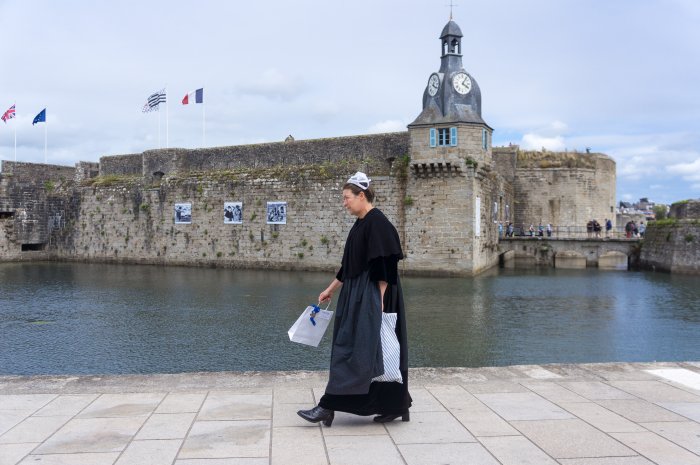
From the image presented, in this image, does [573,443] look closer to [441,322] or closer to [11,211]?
[441,322]

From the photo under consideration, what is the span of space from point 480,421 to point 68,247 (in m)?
37.1

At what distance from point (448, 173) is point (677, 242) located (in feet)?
37.5

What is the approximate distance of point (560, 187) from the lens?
3925cm

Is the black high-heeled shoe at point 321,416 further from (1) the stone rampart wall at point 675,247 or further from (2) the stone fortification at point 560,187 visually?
(2) the stone fortification at point 560,187

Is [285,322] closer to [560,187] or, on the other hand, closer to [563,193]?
[563,193]

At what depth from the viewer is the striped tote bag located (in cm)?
523

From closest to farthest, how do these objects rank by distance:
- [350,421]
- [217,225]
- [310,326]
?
[350,421] < [310,326] < [217,225]

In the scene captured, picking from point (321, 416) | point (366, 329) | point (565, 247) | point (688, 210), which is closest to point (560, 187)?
point (565, 247)

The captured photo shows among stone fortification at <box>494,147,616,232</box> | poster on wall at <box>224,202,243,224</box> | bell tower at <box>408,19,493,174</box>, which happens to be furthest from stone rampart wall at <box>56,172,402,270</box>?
stone fortification at <box>494,147,616,232</box>

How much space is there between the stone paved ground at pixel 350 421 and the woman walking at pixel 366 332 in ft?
0.53

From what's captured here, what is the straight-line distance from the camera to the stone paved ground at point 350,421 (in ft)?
14.6

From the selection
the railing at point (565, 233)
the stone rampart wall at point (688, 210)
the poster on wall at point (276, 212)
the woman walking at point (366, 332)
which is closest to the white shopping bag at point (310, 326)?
the woman walking at point (366, 332)

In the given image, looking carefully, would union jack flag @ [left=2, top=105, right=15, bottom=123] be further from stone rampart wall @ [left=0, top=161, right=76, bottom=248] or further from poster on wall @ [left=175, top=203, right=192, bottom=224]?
poster on wall @ [left=175, top=203, right=192, bottom=224]

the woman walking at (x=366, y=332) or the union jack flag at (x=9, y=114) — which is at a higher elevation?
the union jack flag at (x=9, y=114)
